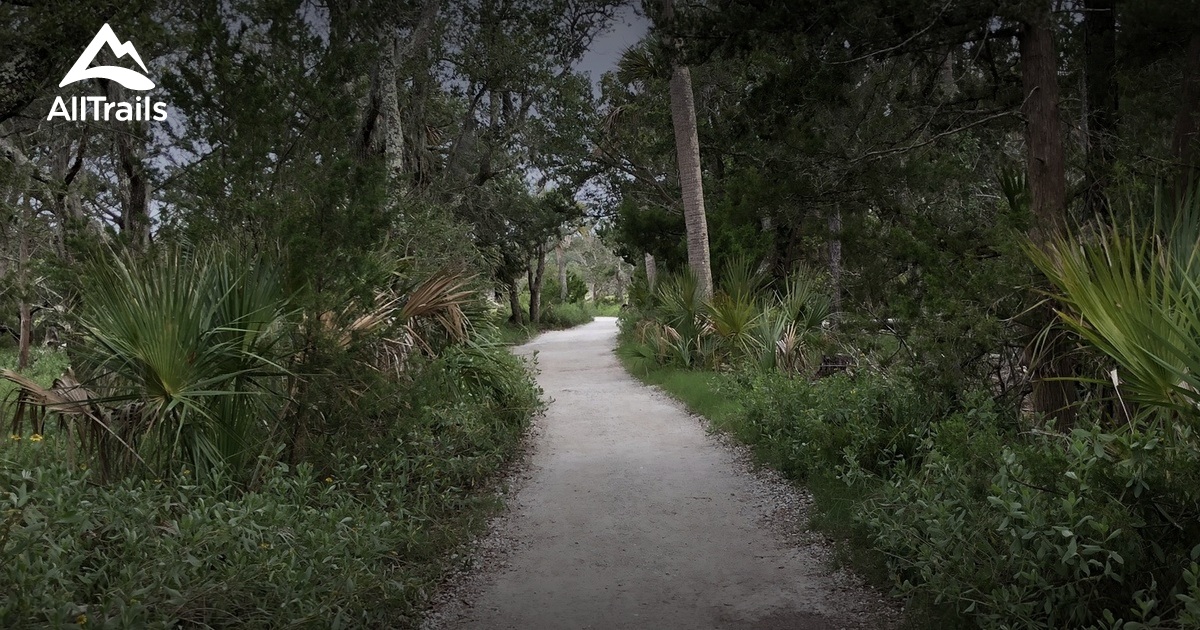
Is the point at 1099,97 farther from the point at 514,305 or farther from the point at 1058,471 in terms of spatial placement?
the point at 514,305

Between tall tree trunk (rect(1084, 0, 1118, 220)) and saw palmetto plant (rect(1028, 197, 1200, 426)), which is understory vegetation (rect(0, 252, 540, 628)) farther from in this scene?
tall tree trunk (rect(1084, 0, 1118, 220))

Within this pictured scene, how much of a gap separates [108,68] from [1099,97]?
369 inches

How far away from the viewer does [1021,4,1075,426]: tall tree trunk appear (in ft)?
19.8

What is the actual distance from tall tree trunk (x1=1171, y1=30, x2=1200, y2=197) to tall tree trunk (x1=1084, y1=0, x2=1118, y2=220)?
1.48ft

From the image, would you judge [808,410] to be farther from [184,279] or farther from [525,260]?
[525,260]

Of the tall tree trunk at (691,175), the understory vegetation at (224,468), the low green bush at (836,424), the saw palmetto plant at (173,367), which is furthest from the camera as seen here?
the tall tree trunk at (691,175)

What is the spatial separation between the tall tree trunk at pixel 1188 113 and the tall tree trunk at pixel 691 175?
9.76 m

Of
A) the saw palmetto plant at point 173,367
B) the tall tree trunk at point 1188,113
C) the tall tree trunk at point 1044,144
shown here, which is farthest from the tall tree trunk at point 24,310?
the tall tree trunk at point 1188,113

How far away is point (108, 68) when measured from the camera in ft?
29.7

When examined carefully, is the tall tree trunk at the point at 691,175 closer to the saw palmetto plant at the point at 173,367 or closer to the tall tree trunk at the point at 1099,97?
the tall tree trunk at the point at 1099,97

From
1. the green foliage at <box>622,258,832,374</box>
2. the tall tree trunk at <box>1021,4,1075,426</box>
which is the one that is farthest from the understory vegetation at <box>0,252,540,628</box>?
the green foliage at <box>622,258,832,374</box>

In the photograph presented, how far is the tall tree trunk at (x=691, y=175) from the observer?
16.0 meters

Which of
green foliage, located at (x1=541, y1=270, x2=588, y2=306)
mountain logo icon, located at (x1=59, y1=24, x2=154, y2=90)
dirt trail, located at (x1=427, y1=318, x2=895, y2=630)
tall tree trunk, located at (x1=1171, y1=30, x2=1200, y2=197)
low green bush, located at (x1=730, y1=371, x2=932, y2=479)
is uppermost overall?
mountain logo icon, located at (x1=59, y1=24, x2=154, y2=90)

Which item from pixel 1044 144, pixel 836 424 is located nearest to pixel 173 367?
pixel 836 424
